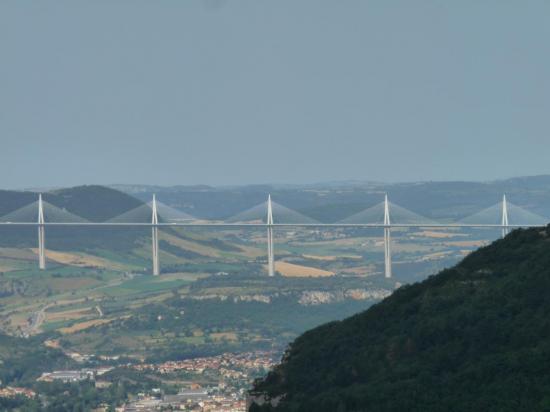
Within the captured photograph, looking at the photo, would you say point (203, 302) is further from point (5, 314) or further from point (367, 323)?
point (367, 323)

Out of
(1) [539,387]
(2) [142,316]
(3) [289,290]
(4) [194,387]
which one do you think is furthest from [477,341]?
(3) [289,290]

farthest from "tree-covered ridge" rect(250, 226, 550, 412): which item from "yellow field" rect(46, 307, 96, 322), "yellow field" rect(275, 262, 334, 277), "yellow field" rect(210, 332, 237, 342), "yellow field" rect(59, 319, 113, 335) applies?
"yellow field" rect(275, 262, 334, 277)

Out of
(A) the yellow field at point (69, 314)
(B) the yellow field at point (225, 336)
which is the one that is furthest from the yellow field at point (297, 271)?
(B) the yellow field at point (225, 336)

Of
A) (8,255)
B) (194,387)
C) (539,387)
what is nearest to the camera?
(539,387)

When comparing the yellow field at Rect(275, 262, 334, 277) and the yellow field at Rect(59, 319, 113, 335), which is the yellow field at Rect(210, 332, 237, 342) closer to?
the yellow field at Rect(59, 319, 113, 335)

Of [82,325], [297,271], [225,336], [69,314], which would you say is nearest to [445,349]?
[225,336]

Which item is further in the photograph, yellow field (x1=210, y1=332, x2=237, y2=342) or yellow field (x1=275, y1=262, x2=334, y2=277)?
yellow field (x1=275, y1=262, x2=334, y2=277)

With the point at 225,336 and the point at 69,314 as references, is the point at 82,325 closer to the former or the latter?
the point at 69,314
